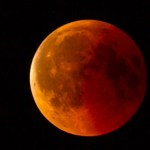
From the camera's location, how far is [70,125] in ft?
33.8

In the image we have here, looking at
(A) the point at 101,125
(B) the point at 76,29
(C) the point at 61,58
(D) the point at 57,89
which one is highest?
(B) the point at 76,29

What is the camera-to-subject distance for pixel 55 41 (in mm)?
10391

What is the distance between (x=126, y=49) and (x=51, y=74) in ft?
6.69

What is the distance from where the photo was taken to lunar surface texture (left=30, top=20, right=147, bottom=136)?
9.66 meters

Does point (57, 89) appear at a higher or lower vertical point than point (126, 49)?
lower

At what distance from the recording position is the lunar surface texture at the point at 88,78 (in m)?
A: 9.66

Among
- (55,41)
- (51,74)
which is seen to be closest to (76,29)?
(55,41)

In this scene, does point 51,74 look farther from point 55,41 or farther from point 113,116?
point 113,116

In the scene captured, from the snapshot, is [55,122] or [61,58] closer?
[61,58]

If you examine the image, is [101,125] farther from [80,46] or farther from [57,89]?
[80,46]

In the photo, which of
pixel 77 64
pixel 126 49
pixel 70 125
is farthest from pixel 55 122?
pixel 126 49

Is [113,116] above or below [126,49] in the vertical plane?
below

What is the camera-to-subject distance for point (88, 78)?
9594mm

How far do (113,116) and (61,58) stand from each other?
1973mm
